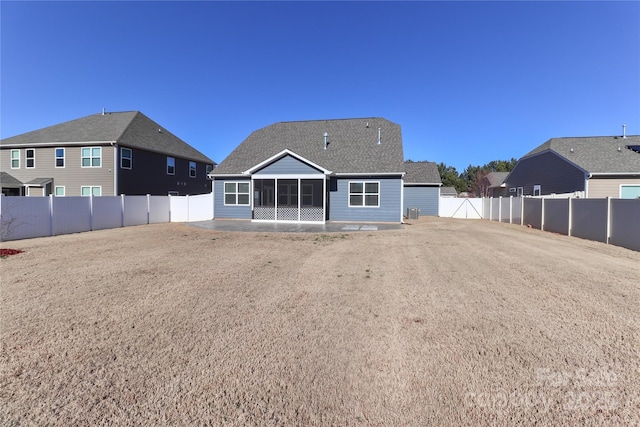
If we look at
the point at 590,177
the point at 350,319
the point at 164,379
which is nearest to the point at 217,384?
the point at 164,379

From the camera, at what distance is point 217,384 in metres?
2.72

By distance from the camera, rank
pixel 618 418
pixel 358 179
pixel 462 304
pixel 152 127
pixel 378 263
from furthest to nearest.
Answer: pixel 152 127 < pixel 358 179 < pixel 378 263 < pixel 462 304 < pixel 618 418

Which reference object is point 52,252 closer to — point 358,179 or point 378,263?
point 378,263

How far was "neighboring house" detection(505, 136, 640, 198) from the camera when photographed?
65.9ft

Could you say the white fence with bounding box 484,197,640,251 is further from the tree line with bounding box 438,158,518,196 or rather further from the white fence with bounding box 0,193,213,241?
the tree line with bounding box 438,158,518,196

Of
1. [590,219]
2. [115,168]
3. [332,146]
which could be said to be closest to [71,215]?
[115,168]

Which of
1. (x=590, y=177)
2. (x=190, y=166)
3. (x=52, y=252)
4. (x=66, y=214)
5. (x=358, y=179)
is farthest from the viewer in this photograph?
(x=190, y=166)

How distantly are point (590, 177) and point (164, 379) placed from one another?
26322 millimetres

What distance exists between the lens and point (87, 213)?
14172mm

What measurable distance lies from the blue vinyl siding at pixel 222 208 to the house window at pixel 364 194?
21.5 ft

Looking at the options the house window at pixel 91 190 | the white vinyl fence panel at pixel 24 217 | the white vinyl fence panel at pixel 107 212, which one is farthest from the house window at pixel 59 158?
the white vinyl fence panel at pixel 24 217

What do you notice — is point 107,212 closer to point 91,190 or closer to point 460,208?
point 91,190

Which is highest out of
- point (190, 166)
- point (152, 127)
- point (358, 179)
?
point (152, 127)

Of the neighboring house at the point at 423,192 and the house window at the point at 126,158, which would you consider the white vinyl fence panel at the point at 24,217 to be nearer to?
the house window at the point at 126,158
